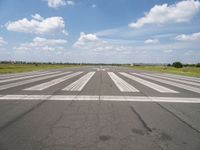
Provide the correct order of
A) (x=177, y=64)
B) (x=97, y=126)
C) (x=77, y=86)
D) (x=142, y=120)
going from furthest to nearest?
(x=177, y=64) → (x=77, y=86) → (x=142, y=120) → (x=97, y=126)

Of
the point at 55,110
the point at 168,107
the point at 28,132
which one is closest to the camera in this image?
the point at 28,132

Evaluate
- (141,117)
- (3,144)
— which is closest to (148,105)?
(141,117)

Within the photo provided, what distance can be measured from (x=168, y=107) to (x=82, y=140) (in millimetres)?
3946

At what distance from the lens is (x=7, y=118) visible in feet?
16.2

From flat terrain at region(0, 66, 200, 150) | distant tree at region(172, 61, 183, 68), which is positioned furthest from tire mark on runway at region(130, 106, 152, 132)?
distant tree at region(172, 61, 183, 68)

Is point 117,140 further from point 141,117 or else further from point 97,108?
point 97,108

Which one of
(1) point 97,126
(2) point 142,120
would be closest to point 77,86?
(2) point 142,120

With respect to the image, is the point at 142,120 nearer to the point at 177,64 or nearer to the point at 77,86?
the point at 77,86

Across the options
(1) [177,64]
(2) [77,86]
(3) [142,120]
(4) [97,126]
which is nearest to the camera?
(4) [97,126]

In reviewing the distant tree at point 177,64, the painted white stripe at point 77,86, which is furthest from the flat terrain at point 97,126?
the distant tree at point 177,64

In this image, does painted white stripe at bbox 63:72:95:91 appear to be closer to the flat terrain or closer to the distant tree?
the flat terrain

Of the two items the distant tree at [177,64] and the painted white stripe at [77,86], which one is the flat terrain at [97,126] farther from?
the distant tree at [177,64]

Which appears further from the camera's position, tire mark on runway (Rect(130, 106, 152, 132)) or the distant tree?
the distant tree

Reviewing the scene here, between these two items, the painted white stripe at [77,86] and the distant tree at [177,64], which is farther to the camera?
the distant tree at [177,64]
